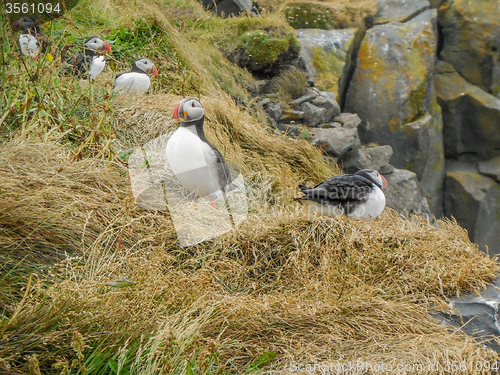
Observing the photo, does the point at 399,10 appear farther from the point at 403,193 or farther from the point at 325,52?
the point at 403,193

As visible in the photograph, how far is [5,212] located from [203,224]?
1327 mm

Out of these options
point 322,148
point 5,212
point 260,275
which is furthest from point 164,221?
point 322,148

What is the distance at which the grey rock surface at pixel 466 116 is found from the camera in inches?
468

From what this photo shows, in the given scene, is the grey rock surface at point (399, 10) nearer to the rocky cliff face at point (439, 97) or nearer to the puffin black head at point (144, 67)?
the rocky cliff face at point (439, 97)

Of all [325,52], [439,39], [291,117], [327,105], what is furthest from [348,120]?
[439,39]

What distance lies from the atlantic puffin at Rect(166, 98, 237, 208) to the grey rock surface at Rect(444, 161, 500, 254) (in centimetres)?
995

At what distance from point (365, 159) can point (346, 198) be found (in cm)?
314

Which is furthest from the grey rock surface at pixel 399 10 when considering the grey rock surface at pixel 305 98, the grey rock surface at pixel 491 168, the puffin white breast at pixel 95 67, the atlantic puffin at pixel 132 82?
Result: the puffin white breast at pixel 95 67

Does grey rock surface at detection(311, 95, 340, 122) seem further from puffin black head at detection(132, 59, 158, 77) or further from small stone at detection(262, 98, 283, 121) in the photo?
puffin black head at detection(132, 59, 158, 77)

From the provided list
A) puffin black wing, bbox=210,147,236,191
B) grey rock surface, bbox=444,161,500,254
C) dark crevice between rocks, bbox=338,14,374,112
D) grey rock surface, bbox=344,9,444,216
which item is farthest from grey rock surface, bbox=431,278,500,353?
grey rock surface, bbox=444,161,500,254

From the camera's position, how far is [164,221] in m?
3.15

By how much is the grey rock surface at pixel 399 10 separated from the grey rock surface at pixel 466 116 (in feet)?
5.24

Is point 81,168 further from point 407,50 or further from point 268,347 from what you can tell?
point 407,50

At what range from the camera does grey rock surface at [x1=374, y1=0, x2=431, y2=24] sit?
11.6m
